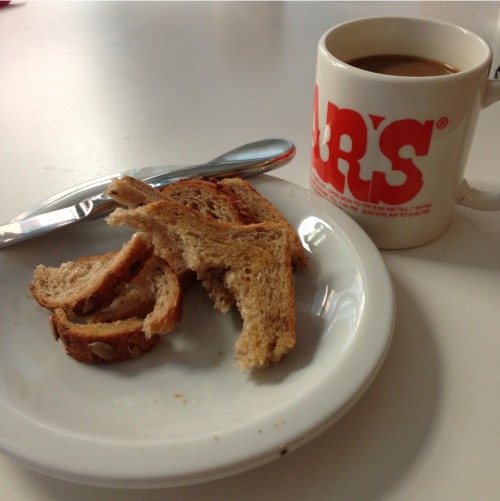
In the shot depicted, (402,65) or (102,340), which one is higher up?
(402,65)

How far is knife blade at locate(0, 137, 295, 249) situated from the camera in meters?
0.79

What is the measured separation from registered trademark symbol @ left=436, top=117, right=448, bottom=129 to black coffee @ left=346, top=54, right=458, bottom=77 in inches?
5.1

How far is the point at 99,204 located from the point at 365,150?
0.40 metres

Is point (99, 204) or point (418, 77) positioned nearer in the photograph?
point (418, 77)

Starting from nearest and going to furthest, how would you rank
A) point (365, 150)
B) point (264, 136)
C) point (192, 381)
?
point (192, 381) → point (365, 150) → point (264, 136)

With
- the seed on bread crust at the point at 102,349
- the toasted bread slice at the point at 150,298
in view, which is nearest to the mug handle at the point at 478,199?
the toasted bread slice at the point at 150,298

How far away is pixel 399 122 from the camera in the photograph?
728 millimetres

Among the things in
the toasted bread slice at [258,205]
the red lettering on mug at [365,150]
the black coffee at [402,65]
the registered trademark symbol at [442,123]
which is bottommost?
the toasted bread slice at [258,205]

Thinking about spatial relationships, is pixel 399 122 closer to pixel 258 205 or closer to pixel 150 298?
pixel 258 205

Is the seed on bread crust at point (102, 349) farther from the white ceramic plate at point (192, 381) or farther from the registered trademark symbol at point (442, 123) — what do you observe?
the registered trademark symbol at point (442, 123)

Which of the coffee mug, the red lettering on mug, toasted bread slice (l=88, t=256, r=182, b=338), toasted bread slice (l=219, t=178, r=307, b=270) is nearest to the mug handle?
the coffee mug

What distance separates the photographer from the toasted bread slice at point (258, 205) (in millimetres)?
780

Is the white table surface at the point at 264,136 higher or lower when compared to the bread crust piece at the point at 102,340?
lower

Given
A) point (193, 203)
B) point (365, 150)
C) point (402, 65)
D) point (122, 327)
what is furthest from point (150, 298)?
point (402, 65)
